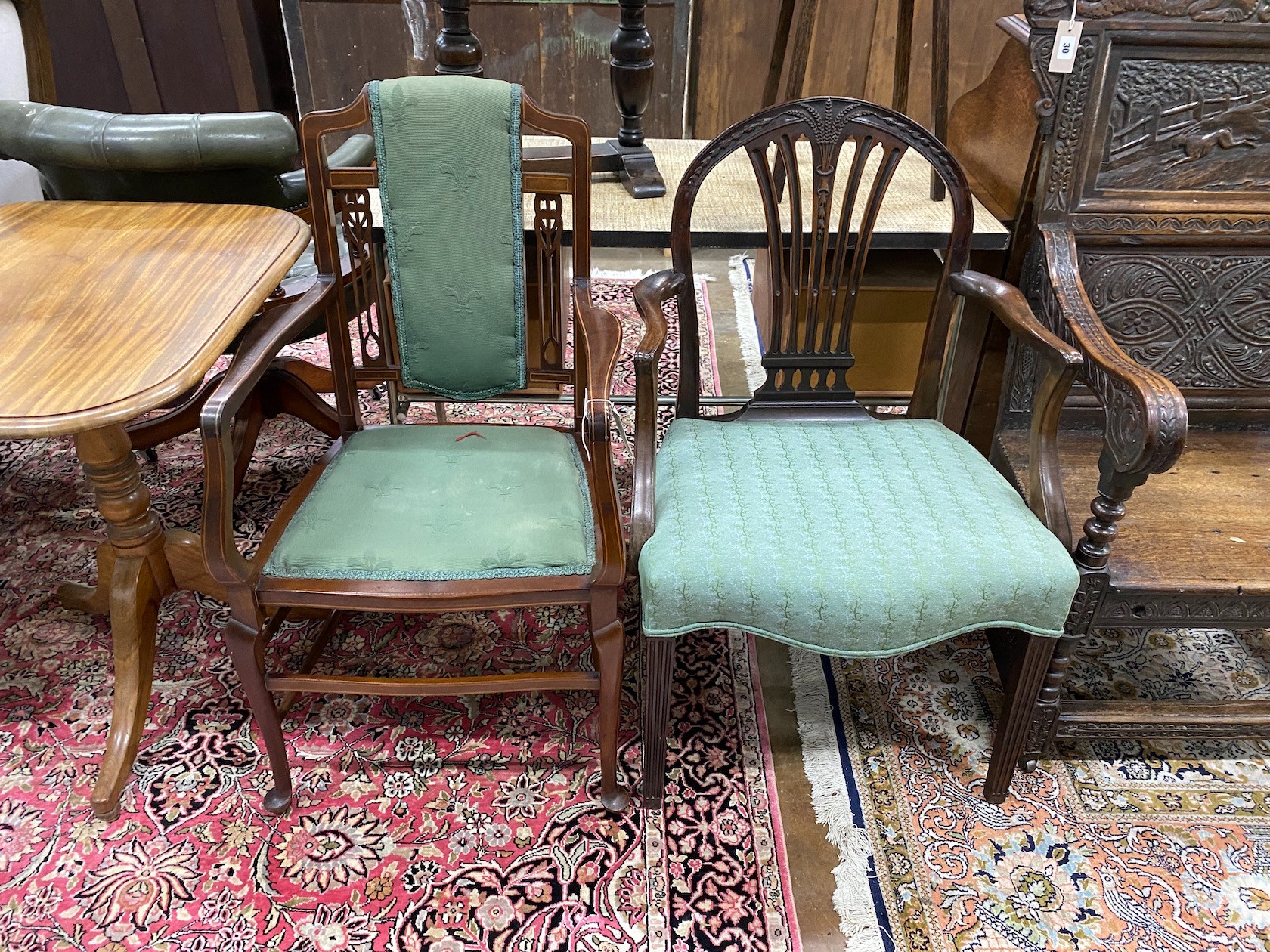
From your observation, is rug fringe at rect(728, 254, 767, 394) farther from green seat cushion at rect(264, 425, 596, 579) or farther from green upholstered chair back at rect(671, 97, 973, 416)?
green seat cushion at rect(264, 425, 596, 579)

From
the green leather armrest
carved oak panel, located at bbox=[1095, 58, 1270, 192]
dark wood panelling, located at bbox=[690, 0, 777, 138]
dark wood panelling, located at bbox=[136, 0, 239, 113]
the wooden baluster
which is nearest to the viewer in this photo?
carved oak panel, located at bbox=[1095, 58, 1270, 192]

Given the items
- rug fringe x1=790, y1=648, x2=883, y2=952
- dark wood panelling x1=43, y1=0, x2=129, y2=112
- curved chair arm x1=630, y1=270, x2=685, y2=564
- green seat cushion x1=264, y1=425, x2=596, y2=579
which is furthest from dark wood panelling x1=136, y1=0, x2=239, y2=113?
rug fringe x1=790, y1=648, x2=883, y2=952

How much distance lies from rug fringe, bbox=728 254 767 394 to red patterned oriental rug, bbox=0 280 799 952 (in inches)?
48.2

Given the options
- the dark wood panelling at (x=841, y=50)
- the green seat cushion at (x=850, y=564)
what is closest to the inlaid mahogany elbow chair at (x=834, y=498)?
the green seat cushion at (x=850, y=564)

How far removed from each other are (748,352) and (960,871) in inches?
76.4

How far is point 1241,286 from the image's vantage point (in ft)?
5.30

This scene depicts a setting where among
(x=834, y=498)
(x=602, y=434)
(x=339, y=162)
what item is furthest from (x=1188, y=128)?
(x=339, y=162)

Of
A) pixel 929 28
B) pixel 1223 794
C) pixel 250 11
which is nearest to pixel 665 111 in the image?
pixel 929 28

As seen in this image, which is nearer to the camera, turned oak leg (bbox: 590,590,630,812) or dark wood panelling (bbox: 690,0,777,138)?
turned oak leg (bbox: 590,590,630,812)

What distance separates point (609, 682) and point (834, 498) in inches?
18.6

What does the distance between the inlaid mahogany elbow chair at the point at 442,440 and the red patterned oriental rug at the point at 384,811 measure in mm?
108

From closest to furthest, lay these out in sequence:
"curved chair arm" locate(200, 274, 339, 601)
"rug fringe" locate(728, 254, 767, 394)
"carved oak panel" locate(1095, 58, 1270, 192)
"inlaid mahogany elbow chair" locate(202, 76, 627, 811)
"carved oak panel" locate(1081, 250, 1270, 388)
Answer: "curved chair arm" locate(200, 274, 339, 601) < "inlaid mahogany elbow chair" locate(202, 76, 627, 811) < "carved oak panel" locate(1095, 58, 1270, 192) < "carved oak panel" locate(1081, 250, 1270, 388) < "rug fringe" locate(728, 254, 767, 394)

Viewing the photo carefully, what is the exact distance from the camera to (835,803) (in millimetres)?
1522

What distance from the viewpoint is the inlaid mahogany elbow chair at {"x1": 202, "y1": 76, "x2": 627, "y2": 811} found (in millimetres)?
1256
